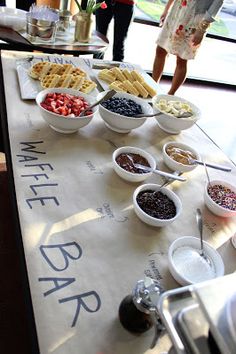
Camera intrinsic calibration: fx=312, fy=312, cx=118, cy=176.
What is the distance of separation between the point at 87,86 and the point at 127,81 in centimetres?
20

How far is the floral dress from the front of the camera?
206 cm

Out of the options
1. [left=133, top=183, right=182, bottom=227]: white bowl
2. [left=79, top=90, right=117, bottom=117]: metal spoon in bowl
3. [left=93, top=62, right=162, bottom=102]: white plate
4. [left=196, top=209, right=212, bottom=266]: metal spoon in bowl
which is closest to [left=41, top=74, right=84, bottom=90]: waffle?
[left=93, top=62, right=162, bottom=102]: white plate

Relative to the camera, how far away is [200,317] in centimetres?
36

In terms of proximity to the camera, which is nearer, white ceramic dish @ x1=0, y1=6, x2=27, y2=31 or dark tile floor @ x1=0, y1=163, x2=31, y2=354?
dark tile floor @ x1=0, y1=163, x2=31, y2=354

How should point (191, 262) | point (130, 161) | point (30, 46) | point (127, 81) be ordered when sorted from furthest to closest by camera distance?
point (30, 46) → point (127, 81) → point (130, 161) → point (191, 262)

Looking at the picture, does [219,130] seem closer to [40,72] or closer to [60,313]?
[40,72]

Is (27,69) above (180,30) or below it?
below

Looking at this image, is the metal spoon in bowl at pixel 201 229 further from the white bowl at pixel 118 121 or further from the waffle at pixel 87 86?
the waffle at pixel 87 86

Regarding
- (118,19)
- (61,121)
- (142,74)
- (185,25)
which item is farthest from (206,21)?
(61,121)

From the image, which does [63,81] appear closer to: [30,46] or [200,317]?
[30,46]

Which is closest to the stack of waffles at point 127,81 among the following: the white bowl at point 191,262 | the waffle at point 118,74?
the waffle at point 118,74

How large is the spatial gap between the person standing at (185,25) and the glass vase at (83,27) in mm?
773

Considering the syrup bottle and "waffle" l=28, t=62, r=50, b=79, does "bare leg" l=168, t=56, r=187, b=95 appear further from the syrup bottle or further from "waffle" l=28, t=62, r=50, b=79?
the syrup bottle

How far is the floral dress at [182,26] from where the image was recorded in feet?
6.77
